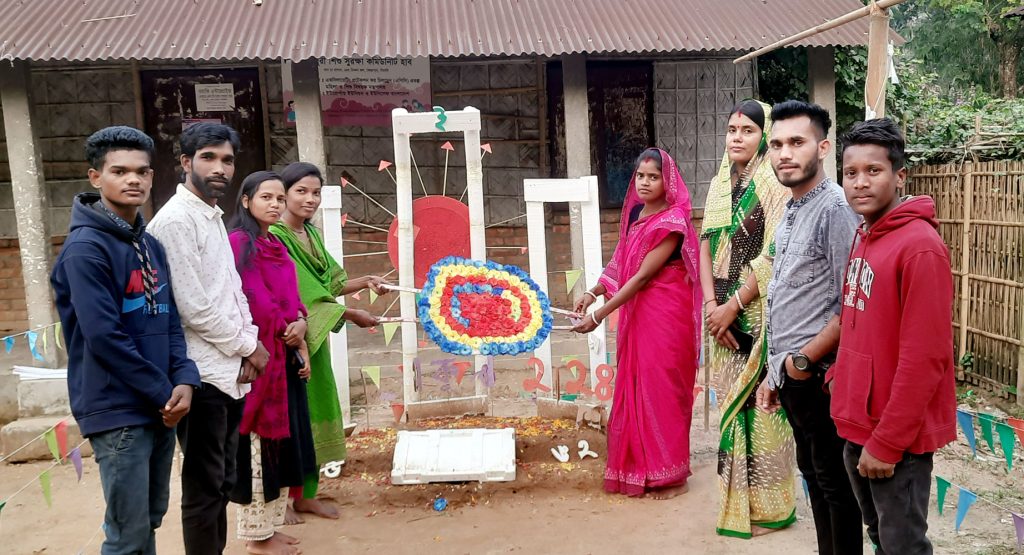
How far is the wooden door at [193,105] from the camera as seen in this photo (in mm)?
8172

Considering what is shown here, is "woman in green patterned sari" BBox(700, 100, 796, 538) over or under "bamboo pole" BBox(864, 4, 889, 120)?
under

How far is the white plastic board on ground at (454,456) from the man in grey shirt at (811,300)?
192cm

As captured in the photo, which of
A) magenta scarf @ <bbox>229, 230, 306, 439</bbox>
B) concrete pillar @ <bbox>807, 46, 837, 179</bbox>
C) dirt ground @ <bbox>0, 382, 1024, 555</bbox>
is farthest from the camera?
concrete pillar @ <bbox>807, 46, 837, 179</bbox>

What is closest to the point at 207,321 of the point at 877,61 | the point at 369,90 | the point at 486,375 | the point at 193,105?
the point at 486,375

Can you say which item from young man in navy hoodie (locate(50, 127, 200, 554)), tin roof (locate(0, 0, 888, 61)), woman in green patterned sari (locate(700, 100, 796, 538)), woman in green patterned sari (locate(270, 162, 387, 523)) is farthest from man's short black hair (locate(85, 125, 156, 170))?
tin roof (locate(0, 0, 888, 61))

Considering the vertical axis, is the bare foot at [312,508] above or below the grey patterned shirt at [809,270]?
below

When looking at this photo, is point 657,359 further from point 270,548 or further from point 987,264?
point 987,264

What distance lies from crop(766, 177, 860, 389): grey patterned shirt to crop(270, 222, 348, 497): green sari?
2.19 metres

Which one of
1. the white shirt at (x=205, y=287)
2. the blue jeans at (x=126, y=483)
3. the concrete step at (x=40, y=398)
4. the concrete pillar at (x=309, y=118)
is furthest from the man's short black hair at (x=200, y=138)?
the concrete step at (x=40, y=398)

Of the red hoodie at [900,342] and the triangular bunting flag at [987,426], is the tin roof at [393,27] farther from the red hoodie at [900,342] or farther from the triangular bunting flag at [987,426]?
the red hoodie at [900,342]

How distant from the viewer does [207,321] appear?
2.83 meters

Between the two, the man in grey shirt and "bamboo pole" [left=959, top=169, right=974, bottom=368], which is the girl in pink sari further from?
"bamboo pole" [left=959, top=169, right=974, bottom=368]

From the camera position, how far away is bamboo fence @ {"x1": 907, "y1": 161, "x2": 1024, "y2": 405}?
19.1ft

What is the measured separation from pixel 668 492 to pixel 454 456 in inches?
47.6
